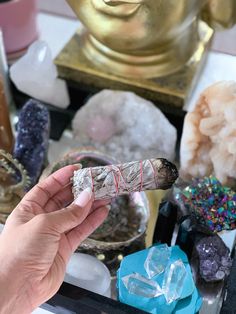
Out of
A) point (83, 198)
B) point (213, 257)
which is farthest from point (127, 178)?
point (213, 257)

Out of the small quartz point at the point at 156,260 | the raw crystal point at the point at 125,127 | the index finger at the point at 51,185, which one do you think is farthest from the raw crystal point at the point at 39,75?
the small quartz point at the point at 156,260

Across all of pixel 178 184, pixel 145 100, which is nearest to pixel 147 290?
pixel 178 184

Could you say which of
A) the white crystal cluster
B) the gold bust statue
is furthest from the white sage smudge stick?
the gold bust statue

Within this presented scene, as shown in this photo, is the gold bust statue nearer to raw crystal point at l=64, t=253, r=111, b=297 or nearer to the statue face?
the statue face

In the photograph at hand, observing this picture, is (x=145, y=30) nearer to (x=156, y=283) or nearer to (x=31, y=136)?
(x=31, y=136)

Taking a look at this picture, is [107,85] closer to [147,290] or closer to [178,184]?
[178,184]

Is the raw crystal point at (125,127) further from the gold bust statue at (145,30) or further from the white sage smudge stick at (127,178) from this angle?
the white sage smudge stick at (127,178)

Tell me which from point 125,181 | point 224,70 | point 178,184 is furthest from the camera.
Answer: point 224,70
